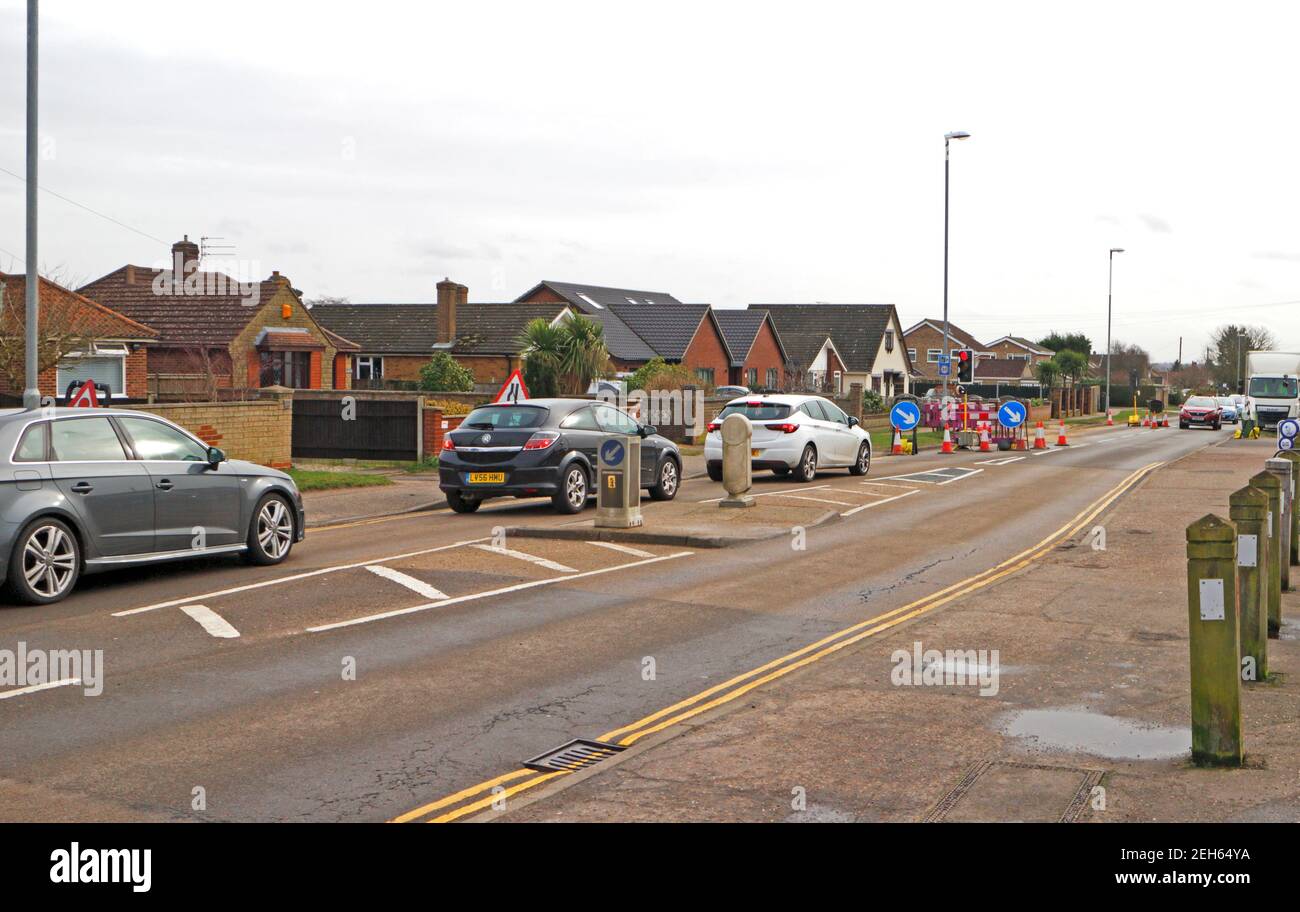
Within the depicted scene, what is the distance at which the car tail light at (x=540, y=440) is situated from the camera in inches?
738

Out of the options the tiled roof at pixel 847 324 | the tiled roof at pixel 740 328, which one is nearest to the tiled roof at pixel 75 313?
the tiled roof at pixel 740 328

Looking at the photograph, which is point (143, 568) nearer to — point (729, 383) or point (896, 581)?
point (896, 581)

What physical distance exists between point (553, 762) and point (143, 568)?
797cm

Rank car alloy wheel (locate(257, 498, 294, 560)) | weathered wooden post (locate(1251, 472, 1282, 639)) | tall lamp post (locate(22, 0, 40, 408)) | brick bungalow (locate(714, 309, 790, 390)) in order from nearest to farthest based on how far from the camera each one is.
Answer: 1. weathered wooden post (locate(1251, 472, 1282, 639))
2. car alloy wheel (locate(257, 498, 294, 560))
3. tall lamp post (locate(22, 0, 40, 408))
4. brick bungalow (locate(714, 309, 790, 390))

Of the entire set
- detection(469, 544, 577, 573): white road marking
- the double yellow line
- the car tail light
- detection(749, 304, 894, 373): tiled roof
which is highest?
detection(749, 304, 894, 373): tiled roof

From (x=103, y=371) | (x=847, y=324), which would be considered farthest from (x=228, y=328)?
(x=847, y=324)

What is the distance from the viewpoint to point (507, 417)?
1919cm

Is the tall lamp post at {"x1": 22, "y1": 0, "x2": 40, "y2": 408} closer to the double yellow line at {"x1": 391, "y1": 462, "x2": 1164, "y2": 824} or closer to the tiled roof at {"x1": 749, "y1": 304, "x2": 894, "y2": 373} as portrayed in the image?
the double yellow line at {"x1": 391, "y1": 462, "x2": 1164, "y2": 824}

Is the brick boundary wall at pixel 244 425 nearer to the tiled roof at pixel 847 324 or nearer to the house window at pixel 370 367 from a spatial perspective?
the house window at pixel 370 367

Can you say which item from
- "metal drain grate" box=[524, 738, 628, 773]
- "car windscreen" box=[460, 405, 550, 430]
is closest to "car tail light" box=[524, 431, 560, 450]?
"car windscreen" box=[460, 405, 550, 430]

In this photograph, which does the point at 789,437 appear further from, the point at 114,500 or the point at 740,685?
the point at 740,685

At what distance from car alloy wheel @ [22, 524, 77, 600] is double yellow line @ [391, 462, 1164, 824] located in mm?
5876

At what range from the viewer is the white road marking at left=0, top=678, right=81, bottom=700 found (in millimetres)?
8406

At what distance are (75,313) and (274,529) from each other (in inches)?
829
